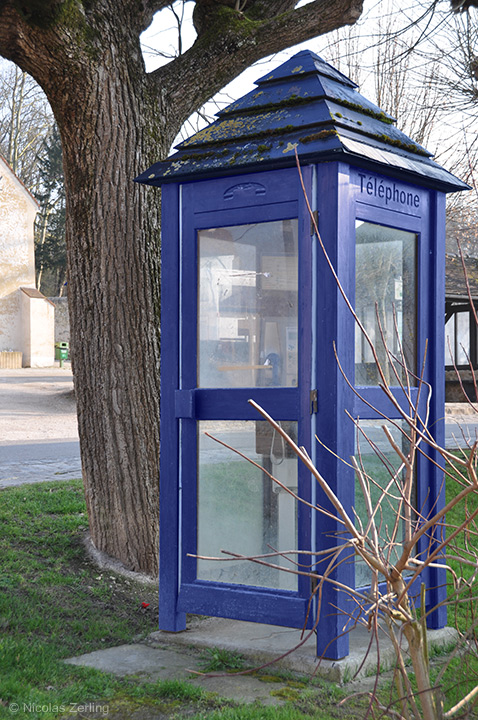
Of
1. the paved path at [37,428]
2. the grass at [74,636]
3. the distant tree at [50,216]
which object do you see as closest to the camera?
the grass at [74,636]

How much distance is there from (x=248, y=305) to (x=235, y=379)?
0.38 m

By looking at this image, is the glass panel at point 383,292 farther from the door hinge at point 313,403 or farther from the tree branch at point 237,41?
the tree branch at point 237,41

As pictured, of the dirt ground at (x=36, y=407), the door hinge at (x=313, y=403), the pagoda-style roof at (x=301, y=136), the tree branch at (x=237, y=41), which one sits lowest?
the dirt ground at (x=36, y=407)

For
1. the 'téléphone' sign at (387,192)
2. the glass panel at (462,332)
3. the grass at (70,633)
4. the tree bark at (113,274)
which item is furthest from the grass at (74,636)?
the glass panel at (462,332)

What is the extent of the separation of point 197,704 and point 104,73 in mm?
3814

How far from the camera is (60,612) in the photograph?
445 centimetres

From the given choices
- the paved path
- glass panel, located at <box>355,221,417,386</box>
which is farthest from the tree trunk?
the paved path

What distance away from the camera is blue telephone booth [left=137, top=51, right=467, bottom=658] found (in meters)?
3.68

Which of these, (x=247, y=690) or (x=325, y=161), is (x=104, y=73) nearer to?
(x=325, y=161)

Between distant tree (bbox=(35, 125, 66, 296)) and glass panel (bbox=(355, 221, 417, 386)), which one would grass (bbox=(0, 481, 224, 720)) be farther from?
distant tree (bbox=(35, 125, 66, 296))

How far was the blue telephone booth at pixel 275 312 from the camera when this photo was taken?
3.68m

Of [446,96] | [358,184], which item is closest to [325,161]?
[358,184]

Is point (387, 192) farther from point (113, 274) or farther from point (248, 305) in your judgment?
point (113, 274)

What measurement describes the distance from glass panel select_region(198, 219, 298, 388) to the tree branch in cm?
204
